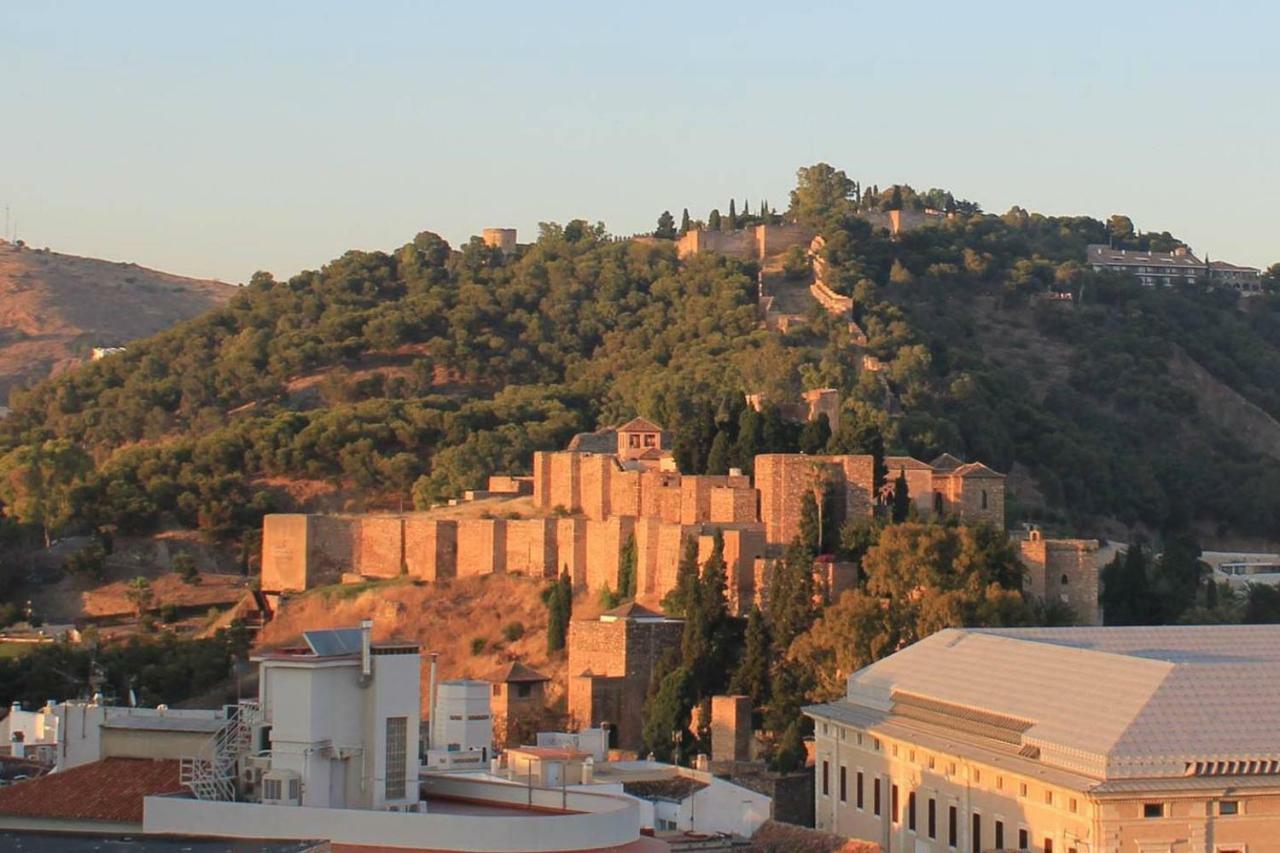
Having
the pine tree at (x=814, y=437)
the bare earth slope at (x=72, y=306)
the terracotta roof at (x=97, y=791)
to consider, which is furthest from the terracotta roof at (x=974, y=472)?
the bare earth slope at (x=72, y=306)

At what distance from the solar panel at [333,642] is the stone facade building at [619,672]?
825 inches

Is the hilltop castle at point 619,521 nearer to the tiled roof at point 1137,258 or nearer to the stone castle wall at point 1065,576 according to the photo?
the stone castle wall at point 1065,576

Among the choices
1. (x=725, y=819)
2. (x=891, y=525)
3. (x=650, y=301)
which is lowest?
(x=725, y=819)

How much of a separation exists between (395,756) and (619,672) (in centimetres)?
2203

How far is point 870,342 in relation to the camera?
72438mm

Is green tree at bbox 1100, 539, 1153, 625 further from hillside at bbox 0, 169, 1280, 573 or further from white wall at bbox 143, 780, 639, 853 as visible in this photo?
white wall at bbox 143, 780, 639, 853

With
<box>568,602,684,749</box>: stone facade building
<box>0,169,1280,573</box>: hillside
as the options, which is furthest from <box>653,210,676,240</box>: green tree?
<box>568,602,684,749</box>: stone facade building

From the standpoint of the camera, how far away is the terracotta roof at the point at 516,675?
1831 inches

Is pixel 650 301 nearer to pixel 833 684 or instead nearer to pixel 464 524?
pixel 464 524

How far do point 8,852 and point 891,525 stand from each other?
24577 mm

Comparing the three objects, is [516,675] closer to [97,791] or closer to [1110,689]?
[1110,689]

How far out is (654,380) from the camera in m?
70.2

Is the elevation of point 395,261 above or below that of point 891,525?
above

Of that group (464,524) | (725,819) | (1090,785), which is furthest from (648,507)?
(1090,785)
